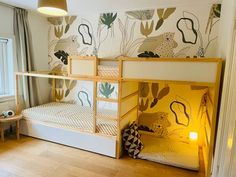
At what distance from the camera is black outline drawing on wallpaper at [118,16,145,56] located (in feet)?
10.3

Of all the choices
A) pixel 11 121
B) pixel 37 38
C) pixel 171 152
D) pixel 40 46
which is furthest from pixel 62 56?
pixel 171 152

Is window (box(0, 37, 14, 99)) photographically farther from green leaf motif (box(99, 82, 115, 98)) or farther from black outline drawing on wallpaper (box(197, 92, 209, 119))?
black outline drawing on wallpaper (box(197, 92, 209, 119))

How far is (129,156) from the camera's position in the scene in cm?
264

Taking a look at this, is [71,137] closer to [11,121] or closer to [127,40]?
[11,121]

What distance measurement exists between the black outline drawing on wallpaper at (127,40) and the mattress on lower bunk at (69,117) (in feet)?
4.01

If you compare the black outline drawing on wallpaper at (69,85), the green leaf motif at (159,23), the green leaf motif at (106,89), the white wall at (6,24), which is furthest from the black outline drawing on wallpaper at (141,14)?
the white wall at (6,24)

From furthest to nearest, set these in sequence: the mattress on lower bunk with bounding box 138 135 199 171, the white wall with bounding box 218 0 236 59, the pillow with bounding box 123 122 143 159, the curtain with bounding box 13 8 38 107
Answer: the curtain with bounding box 13 8 38 107, the pillow with bounding box 123 122 143 159, the mattress on lower bunk with bounding box 138 135 199 171, the white wall with bounding box 218 0 236 59

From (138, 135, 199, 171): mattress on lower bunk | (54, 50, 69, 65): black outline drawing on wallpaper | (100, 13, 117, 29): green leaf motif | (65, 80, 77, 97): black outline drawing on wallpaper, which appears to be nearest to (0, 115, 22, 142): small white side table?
(65, 80, 77, 97): black outline drawing on wallpaper

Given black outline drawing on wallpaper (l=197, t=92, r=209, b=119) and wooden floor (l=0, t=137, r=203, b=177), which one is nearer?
wooden floor (l=0, t=137, r=203, b=177)

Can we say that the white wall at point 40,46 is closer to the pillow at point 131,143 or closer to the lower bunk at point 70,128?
the lower bunk at point 70,128

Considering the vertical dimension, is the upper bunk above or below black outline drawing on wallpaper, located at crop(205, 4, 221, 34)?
below

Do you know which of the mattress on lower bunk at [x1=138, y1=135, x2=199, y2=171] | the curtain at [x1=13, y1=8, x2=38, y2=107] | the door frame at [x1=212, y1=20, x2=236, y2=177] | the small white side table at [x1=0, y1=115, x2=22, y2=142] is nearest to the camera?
the door frame at [x1=212, y1=20, x2=236, y2=177]

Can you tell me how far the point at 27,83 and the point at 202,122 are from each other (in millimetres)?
3060

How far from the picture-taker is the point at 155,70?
7.43 feet
